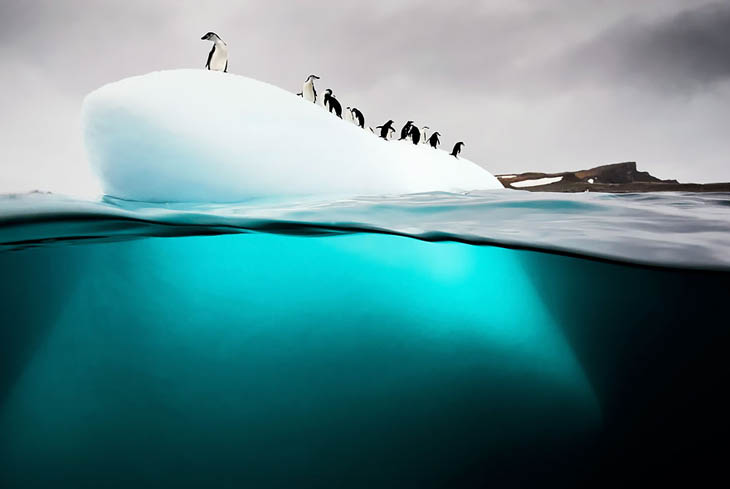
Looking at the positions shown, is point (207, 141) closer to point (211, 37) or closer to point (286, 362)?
point (286, 362)

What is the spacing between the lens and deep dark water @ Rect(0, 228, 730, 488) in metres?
2.92

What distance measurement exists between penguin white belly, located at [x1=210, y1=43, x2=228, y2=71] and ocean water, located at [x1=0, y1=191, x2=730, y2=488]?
727 cm

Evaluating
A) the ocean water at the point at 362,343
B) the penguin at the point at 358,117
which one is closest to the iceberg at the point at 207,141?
the ocean water at the point at 362,343

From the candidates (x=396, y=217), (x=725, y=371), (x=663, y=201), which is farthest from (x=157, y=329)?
(x=725, y=371)

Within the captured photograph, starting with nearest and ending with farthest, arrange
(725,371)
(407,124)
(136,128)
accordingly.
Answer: (136,128), (725,371), (407,124)

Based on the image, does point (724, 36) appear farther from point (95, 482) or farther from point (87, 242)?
point (95, 482)

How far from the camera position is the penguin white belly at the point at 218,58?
32.7 ft

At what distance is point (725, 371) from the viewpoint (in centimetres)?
406

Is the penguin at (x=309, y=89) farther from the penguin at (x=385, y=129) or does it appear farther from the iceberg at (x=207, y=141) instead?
the iceberg at (x=207, y=141)

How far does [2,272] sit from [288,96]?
3.06 metres

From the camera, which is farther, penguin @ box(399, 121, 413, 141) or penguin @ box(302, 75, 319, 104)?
penguin @ box(399, 121, 413, 141)

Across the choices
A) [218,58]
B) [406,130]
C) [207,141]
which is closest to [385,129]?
[406,130]

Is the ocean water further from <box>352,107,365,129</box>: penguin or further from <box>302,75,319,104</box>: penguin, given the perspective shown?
<box>352,107,365,129</box>: penguin

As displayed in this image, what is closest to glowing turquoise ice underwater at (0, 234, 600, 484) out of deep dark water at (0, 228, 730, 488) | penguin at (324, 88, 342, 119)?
deep dark water at (0, 228, 730, 488)
